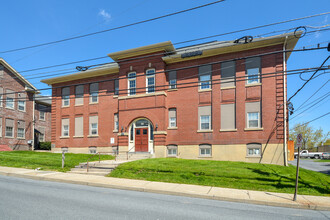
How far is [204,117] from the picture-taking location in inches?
875

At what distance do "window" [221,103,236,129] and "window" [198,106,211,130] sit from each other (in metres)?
1.24

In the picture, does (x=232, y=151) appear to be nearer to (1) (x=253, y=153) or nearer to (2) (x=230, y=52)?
(1) (x=253, y=153)

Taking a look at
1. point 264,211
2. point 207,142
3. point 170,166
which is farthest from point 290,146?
point 264,211

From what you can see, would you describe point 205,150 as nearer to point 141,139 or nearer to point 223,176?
point 141,139

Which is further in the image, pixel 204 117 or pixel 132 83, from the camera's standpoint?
pixel 132 83

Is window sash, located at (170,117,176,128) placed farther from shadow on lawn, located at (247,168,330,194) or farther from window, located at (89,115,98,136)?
shadow on lawn, located at (247,168,330,194)

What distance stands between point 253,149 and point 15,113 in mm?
30752

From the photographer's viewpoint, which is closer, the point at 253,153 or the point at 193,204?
the point at 193,204

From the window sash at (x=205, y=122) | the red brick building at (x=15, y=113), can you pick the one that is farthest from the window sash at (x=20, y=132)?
the window sash at (x=205, y=122)

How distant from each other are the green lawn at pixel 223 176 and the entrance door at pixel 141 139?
707 centimetres

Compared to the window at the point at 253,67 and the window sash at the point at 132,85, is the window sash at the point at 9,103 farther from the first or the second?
the window at the point at 253,67

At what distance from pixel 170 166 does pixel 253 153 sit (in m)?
8.40

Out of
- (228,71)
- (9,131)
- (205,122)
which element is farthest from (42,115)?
(228,71)

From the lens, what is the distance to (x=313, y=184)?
12484mm
